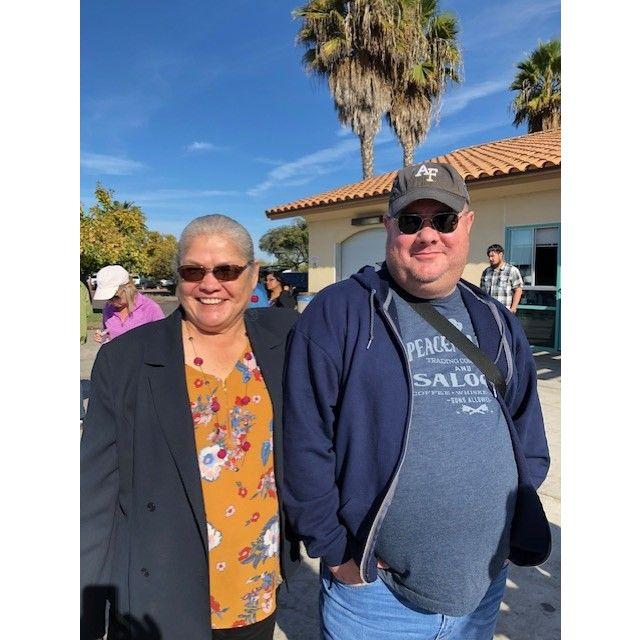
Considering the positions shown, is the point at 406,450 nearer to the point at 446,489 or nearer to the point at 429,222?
the point at 446,489

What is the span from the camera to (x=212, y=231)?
1.57 meters

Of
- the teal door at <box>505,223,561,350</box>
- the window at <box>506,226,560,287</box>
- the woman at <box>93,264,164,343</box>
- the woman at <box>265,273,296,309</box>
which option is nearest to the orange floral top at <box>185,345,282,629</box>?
the woman at <box>93,264,164,343</box>

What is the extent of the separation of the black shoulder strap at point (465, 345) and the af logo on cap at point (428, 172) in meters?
0.41

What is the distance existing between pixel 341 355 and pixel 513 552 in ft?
3.00

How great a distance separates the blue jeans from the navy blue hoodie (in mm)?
116

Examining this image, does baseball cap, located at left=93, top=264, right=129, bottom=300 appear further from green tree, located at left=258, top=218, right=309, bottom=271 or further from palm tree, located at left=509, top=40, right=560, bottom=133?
green tree, located at left=258, top=218, right=309, bottom=271

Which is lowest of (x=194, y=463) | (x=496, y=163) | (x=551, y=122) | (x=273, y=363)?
(x=194, y=463)

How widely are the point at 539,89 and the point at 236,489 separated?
68.5 ft

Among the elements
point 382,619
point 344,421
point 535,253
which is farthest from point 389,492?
point 535,253

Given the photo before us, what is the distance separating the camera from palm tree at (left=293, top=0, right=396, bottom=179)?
15367 millimetres
